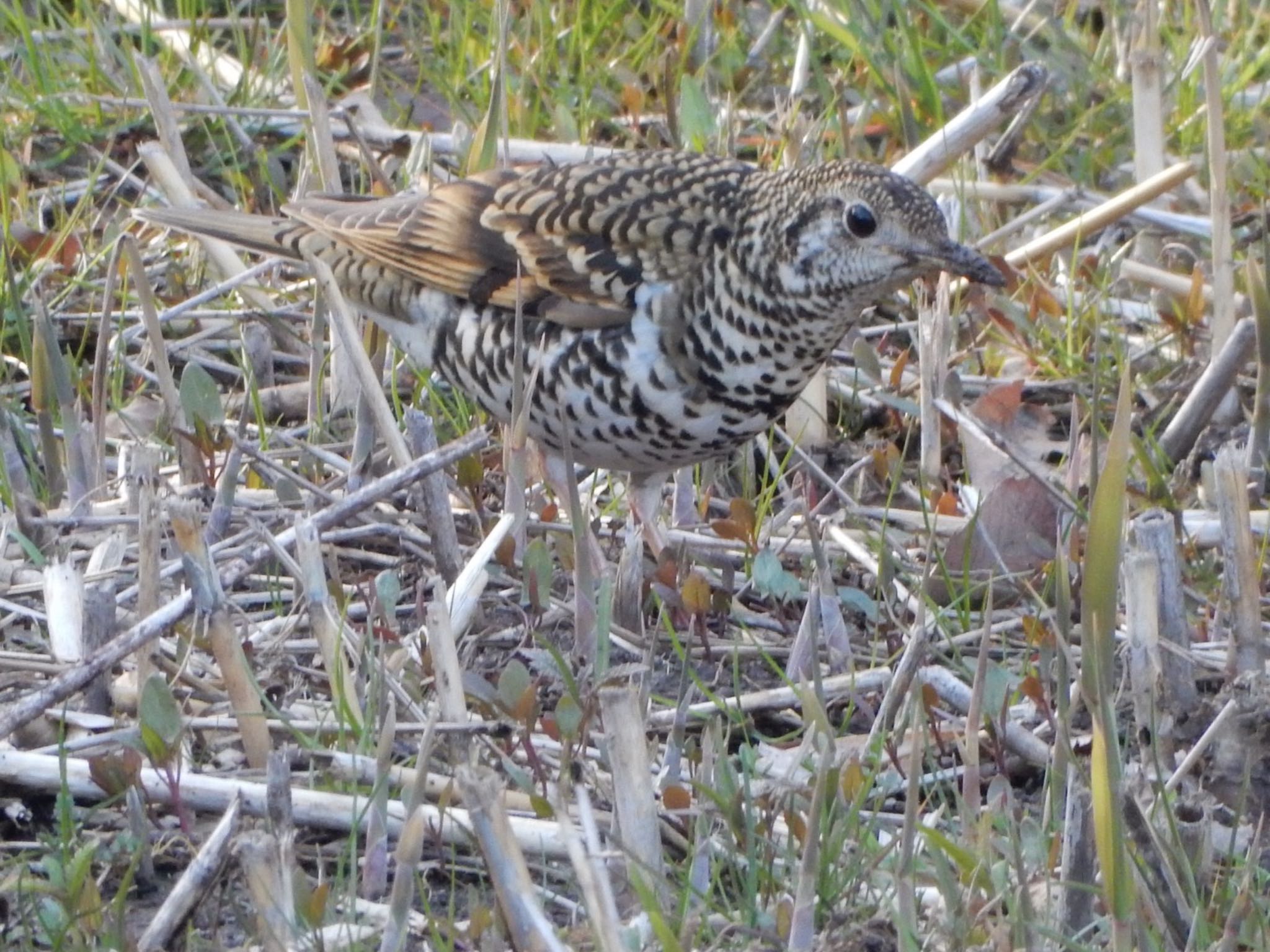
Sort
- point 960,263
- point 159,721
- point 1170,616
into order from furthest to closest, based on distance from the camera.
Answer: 1. point 960,263
2. point 1170,616
3. point 159,721

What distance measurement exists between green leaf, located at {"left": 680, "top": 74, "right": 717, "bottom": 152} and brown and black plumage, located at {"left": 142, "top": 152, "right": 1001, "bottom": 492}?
2.72ft

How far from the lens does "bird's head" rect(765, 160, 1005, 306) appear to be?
11.1 ft

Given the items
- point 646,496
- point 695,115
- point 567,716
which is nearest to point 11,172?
point 695,115

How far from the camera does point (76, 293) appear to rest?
466cm

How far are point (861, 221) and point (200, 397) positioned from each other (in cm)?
134

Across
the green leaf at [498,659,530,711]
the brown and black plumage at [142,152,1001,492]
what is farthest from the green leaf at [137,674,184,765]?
the brown and black plumage at [142,152,1001,492]

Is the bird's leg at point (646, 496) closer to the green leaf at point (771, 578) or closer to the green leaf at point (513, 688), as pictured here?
the green leaf at point (771, 578)

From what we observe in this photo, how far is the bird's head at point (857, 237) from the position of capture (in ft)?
11.1

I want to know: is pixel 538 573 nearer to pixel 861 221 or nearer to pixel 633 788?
pixel 861 221

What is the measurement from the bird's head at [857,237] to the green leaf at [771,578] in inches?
19.1

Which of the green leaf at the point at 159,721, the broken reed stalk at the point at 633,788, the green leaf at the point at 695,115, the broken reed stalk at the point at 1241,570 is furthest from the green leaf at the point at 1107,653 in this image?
the green leaf at the point at 695,115

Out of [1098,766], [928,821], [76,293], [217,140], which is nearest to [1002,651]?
[928,821]

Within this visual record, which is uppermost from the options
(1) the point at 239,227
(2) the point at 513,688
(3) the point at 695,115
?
(3) the point at 695,115

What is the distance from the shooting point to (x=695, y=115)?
4.84 meters
